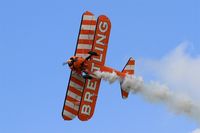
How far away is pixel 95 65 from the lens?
2217 cm

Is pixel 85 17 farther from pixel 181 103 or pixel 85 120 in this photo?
pixel 181 103

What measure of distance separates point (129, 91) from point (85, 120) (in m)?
3.15

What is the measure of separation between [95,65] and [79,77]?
1232 mm

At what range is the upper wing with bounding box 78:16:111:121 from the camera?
882 inches

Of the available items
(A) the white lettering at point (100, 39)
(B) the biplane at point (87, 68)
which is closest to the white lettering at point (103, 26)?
(B) the biplane at point (87, 68)

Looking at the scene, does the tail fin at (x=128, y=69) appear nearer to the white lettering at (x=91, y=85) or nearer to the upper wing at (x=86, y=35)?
the white lettering at (x=91, y=85)

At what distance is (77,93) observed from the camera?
23078 millimetres

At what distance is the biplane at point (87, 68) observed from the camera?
22.0 metres

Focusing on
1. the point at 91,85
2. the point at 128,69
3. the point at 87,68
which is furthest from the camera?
the point at 128,69

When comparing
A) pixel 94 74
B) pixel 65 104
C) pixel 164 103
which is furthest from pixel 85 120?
pixel 164 103

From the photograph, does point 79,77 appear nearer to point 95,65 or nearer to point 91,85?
point 91,85

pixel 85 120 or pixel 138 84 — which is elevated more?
pixel 138 84

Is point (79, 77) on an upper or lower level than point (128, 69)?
lower

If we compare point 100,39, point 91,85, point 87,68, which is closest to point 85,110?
point 91,85
